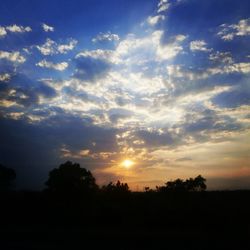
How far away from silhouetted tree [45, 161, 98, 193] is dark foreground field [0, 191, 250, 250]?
1.36 meters

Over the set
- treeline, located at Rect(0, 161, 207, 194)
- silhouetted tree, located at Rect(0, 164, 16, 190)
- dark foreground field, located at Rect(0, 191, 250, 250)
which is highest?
silhouetted tree, located at Rect(0, 164, 16, 190)

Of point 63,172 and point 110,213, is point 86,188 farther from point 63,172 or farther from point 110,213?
point 110,213

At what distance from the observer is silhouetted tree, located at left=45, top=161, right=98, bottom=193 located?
4228cm

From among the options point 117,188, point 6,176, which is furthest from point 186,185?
point 6,176

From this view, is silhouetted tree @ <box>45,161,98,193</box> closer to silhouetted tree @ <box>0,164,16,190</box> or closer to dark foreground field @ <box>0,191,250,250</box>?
dark foreground field @ <box>0,191,250,250</box>

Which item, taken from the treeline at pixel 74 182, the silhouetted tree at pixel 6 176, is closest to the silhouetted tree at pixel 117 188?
the treeline at pixel 74 182

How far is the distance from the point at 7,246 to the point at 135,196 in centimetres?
2244

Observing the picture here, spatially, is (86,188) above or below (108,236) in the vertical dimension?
above

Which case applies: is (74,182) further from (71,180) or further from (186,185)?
(186,185)

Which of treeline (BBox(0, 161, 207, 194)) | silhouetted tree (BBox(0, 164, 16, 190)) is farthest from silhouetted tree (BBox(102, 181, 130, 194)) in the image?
silhouetted tree (BBox(0, 164, 16, 190))

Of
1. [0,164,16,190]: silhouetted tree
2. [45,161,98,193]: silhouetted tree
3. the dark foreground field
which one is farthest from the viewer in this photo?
[0,164,16,190]: silhouetted tree

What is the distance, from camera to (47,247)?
20.1 metres

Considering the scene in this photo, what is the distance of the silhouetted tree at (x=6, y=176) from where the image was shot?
62.8m

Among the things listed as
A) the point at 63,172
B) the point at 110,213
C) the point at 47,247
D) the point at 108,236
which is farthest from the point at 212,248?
the point at 63,172
